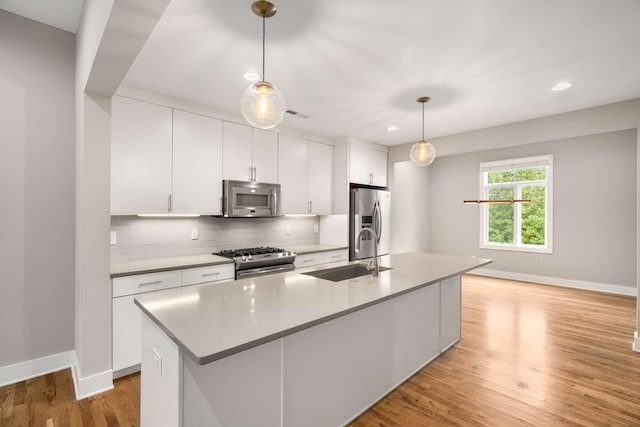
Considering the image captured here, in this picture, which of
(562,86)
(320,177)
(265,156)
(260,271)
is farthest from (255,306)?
(562,86)

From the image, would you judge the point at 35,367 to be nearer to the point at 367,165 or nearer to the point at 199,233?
the point at 199,233

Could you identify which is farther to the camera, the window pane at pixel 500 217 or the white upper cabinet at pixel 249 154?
the window pane at pixel 500 217

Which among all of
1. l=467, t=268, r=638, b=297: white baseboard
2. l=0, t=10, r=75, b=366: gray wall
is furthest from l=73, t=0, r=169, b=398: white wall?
l=467, t=268, r=638, b=297: white baseboard

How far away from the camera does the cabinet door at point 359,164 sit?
473cm

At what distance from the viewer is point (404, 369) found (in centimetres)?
243

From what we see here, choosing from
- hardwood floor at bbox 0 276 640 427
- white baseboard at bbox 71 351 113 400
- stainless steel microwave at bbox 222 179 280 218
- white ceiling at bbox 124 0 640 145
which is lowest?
hardwood floor at bbox 0 276 640 427

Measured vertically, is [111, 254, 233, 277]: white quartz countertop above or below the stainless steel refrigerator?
below

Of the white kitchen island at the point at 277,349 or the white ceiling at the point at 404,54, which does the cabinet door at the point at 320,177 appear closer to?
the white ceiling at the point at 404,54

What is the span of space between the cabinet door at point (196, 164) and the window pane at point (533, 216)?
5.59 meters

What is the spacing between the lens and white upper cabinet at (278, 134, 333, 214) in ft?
13.6

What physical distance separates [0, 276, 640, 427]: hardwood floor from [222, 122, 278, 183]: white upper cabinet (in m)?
2.23

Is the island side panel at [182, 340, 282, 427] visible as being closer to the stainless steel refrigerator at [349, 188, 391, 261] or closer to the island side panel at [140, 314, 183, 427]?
the island side panel at [140, 314, 183, 427]

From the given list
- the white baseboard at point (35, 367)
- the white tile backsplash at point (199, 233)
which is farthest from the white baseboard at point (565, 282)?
the white baseboard at point (35, 367)

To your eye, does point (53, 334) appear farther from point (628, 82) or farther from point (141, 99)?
point (628, 82)
